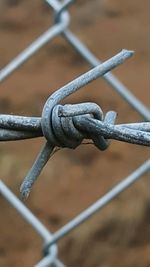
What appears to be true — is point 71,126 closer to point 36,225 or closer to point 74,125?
point 74,125

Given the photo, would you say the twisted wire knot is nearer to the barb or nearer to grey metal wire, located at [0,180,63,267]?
the barb

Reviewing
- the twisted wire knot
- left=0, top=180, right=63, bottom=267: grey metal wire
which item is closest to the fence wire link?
the twisted wire knot

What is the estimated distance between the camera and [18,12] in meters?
1.80

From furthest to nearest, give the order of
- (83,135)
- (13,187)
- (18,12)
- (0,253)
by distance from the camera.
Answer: (18,12) → (13,187) → (0,253) → (83,135)

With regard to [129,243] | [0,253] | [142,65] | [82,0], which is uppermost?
[82,0]

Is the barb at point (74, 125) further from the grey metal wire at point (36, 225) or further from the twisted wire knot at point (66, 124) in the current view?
the grey metal wire at point (36, 225)

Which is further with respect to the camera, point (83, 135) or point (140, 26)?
point (140, 26)

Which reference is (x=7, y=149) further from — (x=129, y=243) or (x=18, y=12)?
(x=18, y=12)

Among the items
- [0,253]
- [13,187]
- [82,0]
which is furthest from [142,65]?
[0,253]

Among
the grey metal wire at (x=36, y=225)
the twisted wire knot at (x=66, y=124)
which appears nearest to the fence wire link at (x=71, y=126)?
the twisted wire knot at (x=66, y=124)

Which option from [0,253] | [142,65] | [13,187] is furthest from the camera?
[142,65]

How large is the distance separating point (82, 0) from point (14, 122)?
4.86 feet

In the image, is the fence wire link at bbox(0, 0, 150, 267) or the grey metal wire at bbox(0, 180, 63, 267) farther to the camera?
the grey metal wire at bbox(0, 180, 63, 267)

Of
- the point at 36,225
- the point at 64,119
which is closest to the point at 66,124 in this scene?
the point at 64,119
